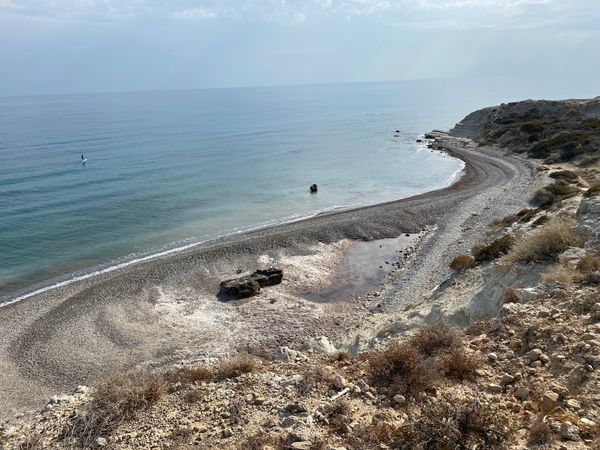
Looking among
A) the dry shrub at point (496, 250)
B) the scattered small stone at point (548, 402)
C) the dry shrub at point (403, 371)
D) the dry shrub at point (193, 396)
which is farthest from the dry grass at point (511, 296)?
the dry shrub at point (193, 396)

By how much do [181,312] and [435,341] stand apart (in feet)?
57.9

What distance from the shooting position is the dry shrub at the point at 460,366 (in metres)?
10.2

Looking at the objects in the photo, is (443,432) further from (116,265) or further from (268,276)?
(116,265)

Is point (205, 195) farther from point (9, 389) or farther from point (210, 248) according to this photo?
point (9, 389)

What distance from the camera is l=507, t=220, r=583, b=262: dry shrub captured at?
57.2 feet

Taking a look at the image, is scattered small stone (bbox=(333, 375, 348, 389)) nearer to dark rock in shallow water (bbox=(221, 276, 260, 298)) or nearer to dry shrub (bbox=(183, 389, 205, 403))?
dry shrub (bbox=(183, 389, 205, 403))

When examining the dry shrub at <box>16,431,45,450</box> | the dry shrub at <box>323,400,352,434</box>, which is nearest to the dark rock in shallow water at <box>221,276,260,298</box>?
the dry shrub at <box>16,431,45,450</box>

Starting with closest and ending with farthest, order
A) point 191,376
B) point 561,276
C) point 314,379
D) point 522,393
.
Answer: point 522,393 < point 314,379 < point 191,376 < point 561,276

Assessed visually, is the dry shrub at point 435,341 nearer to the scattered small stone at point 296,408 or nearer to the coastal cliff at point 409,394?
the coastal cliff at point 409,394

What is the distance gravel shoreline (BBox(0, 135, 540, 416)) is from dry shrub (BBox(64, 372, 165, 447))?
31.4 ft

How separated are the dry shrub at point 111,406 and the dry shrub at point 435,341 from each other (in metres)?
6.81

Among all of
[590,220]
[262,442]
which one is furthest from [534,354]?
[590,220]

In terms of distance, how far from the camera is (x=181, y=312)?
84.7 ft

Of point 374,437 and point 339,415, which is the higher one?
point 374,437
